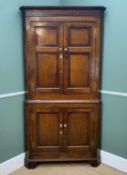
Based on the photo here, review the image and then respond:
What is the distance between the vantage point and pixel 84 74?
2.49 metres

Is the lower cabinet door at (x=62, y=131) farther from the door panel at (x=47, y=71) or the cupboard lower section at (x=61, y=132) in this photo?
the door panel at (x=47, y=71)

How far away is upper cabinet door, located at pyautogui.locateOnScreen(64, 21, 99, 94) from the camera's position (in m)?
2.42

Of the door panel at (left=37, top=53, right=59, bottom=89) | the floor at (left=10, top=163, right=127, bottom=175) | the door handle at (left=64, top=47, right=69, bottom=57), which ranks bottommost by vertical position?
the floor at (left=10, top=163, right=127, bottom=175)

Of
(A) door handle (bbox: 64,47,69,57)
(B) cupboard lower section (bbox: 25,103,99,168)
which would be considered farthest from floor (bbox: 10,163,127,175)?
(A) door handle (bbox: 64,47,69,57)

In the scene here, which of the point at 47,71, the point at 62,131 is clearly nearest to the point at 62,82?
the point at 47,71

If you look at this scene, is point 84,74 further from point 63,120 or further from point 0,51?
point 0,51

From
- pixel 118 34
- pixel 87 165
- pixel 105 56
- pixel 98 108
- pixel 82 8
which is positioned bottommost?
pixel 87 165

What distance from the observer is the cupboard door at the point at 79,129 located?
99.7 inches

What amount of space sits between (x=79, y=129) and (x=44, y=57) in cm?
89

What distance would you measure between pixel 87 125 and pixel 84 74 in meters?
0.57

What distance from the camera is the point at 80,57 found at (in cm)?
247

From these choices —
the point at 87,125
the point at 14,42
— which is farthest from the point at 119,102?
the point at 14,42

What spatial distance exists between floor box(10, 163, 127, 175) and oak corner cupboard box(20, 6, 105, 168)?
81mm

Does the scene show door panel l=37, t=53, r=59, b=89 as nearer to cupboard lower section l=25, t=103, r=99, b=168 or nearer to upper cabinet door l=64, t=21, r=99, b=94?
upper cabinet door l=64, t=21, r=99, b=94
